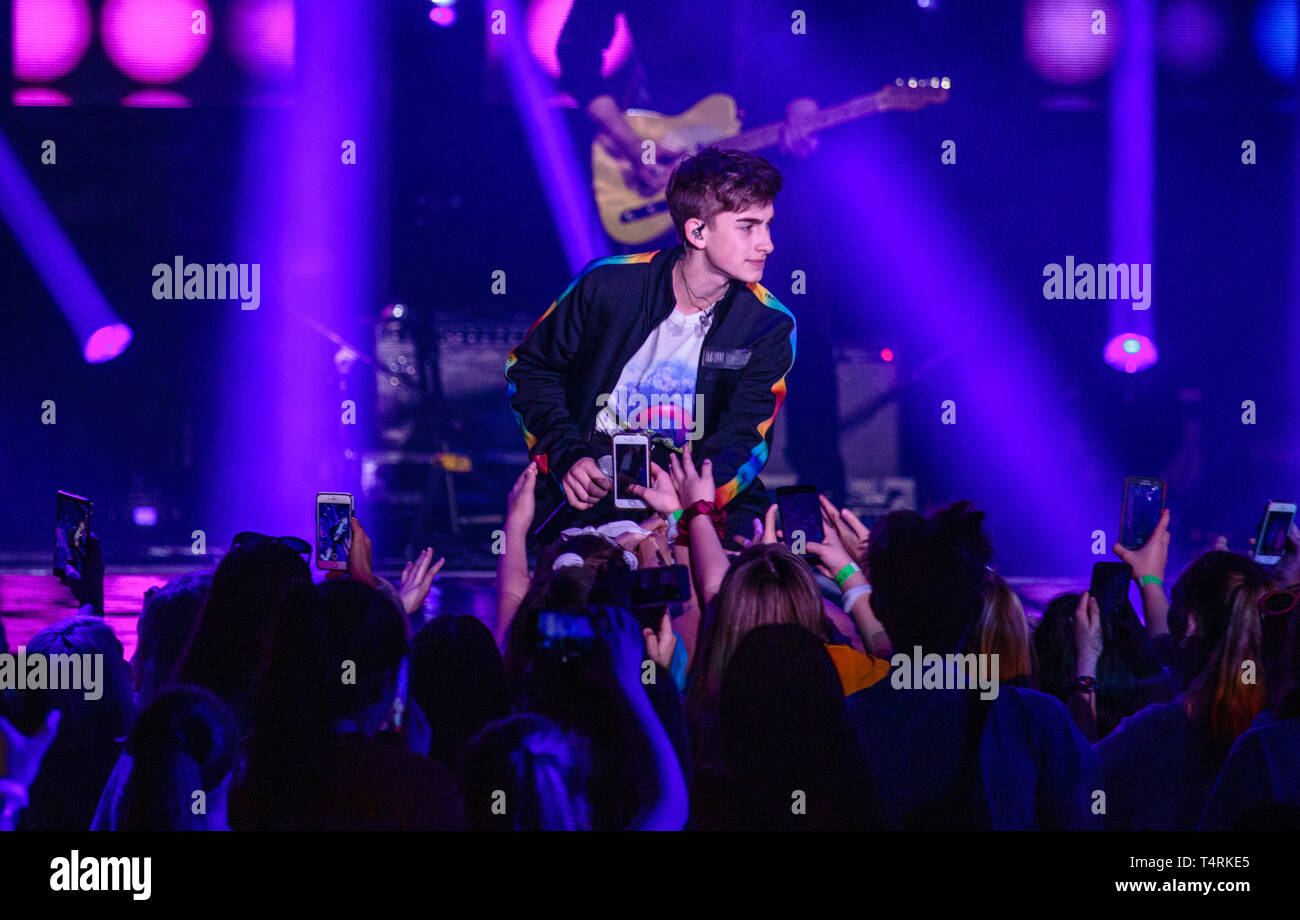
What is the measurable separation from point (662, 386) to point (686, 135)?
0.86 metres

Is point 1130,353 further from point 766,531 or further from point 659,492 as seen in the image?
point 659,492

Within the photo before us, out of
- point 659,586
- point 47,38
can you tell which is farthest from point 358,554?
point 47,38

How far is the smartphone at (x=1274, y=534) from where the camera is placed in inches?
167

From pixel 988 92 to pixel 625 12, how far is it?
127cm

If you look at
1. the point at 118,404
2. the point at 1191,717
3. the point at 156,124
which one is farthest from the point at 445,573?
the point at 1191,717

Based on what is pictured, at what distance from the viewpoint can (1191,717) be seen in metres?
3.14

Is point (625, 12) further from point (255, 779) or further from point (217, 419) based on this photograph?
point (255, 779)

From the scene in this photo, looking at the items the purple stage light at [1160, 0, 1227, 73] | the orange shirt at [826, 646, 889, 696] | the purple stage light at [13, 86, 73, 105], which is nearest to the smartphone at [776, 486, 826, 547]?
the orange shirt at [826, 646, 889, 696]

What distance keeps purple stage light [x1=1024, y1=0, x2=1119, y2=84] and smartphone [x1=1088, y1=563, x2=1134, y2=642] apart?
1.71m

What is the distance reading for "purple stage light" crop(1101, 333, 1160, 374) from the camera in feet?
15.0

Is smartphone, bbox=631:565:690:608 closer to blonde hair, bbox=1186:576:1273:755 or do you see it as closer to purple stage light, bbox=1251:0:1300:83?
blonde hair, bbox=1186:576:1273:755

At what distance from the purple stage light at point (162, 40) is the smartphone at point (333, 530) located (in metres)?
1.55

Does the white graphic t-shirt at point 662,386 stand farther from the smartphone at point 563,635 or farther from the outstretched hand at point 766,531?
the smartphone at point 563,635

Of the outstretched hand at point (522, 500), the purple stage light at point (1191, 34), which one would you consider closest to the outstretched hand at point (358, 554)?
the outstretched hand at point (522, 500)
